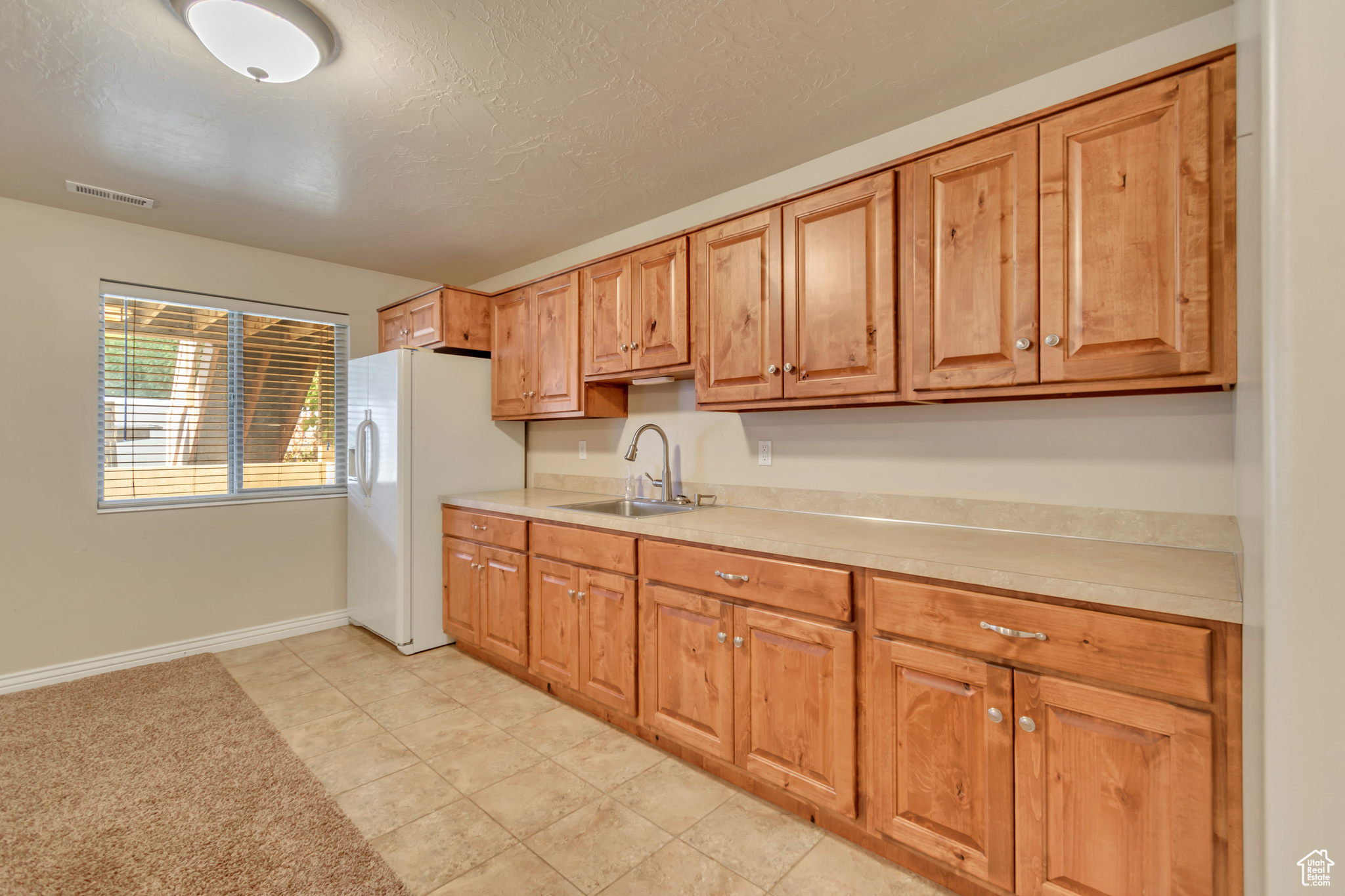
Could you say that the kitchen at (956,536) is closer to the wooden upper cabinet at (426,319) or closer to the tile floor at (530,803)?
the tile floor at (530,803)

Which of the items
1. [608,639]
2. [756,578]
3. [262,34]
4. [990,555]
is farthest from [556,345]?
[990,555]

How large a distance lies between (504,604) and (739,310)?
1.93 metres

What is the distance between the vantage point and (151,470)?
3381 millimetres

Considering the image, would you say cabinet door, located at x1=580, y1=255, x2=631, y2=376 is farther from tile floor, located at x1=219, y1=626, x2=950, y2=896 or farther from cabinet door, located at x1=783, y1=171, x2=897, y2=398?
tile floor, located at x1=219, y1=626, x2=950, y2=896

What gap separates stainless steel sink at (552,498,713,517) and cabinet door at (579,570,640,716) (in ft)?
1.38

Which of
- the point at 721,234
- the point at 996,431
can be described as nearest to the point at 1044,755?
the point at 996,431

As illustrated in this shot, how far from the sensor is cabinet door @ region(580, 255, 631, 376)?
2.90 meters

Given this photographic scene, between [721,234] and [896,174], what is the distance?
0.74 metres

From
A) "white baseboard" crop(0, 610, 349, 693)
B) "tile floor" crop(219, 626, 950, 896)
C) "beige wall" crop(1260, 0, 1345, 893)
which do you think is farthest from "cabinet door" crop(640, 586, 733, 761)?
"white baseboard" crop(0, 610, 349, 693)

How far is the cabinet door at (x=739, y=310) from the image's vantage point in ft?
7.56

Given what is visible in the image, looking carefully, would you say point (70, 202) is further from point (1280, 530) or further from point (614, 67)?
point (1280, 530)

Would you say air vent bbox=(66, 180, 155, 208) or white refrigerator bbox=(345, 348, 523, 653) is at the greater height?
air vent bbox=(66, 180, 155, 208)

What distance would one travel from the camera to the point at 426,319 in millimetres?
3762

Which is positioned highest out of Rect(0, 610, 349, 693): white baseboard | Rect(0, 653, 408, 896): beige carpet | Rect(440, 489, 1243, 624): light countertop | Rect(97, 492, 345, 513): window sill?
Rect(440, 489, 1243, 624): light countertop
